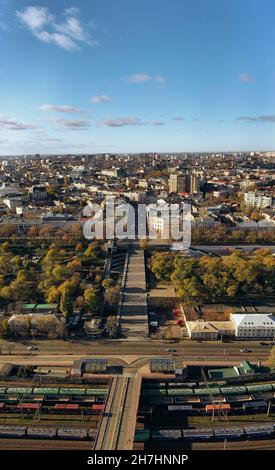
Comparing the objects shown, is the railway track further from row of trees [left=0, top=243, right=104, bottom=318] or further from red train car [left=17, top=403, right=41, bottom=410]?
row of trees [left=0, top=243, right=104, bottom=318]

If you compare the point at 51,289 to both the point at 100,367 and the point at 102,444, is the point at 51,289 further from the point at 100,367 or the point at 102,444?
the point at 102,444

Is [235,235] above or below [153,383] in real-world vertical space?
above

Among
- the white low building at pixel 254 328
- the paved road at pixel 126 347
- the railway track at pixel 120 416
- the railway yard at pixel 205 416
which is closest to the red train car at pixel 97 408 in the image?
the railway track at pixel 120 416

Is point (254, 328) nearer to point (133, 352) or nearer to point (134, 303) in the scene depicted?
point (133, 352)

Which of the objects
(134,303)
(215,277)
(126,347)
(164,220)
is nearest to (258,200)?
(164,220)

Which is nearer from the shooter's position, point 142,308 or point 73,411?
point 73,411
